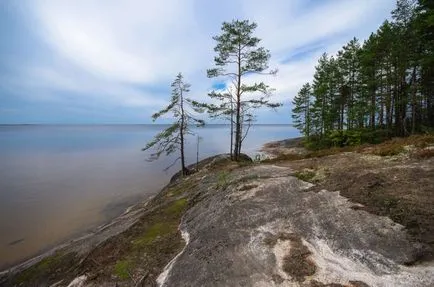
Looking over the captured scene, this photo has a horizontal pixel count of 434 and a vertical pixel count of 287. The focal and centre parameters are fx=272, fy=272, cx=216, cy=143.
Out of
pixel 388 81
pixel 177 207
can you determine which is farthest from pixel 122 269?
pixel 388 81

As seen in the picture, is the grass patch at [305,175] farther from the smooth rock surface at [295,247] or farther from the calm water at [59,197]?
the calm water at [59,197]

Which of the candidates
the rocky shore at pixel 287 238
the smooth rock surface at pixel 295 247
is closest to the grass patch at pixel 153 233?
the rocky shore at pixel 287 238

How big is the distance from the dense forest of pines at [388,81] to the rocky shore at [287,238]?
590 inches

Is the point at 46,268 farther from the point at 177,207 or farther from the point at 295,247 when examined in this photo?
the point at 295,247

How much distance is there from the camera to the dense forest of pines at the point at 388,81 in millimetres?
22547

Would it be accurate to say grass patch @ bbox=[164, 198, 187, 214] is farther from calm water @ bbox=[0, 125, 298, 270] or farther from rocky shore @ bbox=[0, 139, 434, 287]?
calm water @ bbox=[0, 125, 298, 270]

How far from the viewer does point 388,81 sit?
26.0m

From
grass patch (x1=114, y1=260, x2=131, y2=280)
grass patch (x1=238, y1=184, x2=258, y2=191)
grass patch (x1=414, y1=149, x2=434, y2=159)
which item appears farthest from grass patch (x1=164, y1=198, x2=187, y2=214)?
grass patch (x1=414, y1=149, x2=434, y2=159)

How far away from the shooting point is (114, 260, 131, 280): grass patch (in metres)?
7.42

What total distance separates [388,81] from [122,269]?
91.9 feet

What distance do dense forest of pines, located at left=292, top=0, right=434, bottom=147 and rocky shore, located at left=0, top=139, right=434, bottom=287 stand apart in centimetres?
1499

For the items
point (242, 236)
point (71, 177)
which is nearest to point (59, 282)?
point (242, 236)

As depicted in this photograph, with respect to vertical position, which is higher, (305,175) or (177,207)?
(305,175)

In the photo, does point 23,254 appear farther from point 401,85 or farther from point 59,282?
point 401,85
